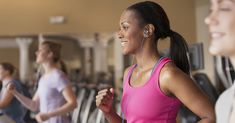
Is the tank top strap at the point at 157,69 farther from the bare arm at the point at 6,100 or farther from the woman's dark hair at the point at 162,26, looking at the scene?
→ the bare arm at the point at 6,100

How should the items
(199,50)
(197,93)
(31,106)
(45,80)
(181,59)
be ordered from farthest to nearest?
(199,50) < (31,106) < (45,80) < (181,59) < (197,93)

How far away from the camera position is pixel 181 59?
117cm

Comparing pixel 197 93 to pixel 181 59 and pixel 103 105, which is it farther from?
pixel 103 105

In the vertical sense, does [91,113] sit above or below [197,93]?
below

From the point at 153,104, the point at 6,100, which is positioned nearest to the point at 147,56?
the point at 153,104

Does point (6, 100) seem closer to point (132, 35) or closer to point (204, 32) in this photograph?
point (132, 35)

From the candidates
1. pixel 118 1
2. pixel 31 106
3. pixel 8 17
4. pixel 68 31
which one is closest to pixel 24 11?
pixel 8 17

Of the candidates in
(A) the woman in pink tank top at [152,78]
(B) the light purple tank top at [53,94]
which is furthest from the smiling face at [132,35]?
(B) the light purple tank top at [53,94]

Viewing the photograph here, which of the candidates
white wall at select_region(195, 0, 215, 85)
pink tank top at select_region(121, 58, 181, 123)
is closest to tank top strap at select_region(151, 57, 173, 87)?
pink tank top at select_region(121, 58, 181, 123)

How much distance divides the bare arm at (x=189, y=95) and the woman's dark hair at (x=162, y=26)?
15 centimetres

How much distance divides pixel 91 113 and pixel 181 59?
1575mm

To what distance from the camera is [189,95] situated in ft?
3.25

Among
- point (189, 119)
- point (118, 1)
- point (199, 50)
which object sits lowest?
point (189, 119)

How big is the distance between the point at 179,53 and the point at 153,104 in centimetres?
20
